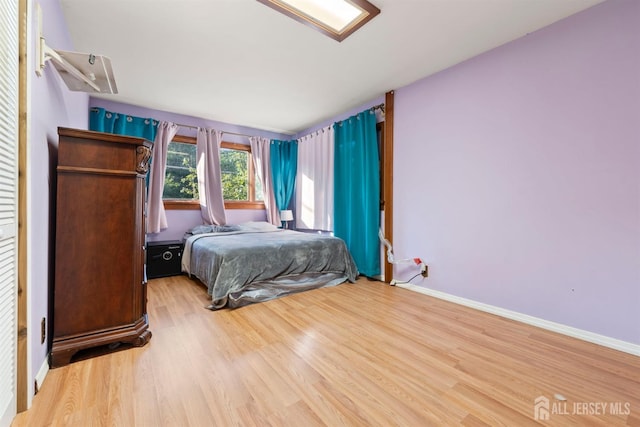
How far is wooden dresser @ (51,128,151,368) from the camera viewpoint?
5.19ft

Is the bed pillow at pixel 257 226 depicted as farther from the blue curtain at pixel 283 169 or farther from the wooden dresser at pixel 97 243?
the wooden dresser at pixel 97 243

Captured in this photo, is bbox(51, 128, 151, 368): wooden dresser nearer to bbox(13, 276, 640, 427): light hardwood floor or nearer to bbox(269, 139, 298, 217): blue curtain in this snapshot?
bbox(13, 276, 640, 427): light hardwood floor

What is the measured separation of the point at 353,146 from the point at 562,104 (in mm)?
2248

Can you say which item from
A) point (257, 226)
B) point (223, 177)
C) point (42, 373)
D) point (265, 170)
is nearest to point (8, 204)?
point (42, 373)

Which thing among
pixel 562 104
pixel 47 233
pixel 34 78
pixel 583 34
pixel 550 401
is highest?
pixel 583 34

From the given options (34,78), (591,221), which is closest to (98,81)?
(34,78)

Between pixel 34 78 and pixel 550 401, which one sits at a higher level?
pixel 34 78

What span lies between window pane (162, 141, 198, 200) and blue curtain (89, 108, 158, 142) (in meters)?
0.40

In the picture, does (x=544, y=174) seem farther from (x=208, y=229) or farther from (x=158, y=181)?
(x=158, y=181)

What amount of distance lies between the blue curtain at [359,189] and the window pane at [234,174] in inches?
69.8

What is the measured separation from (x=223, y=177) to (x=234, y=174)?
0.22 meters

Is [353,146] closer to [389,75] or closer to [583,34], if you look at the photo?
[389,75]

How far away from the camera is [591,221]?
1933 mm

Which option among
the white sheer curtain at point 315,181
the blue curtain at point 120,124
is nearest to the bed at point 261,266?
the white sheer curtain at point 315,181
